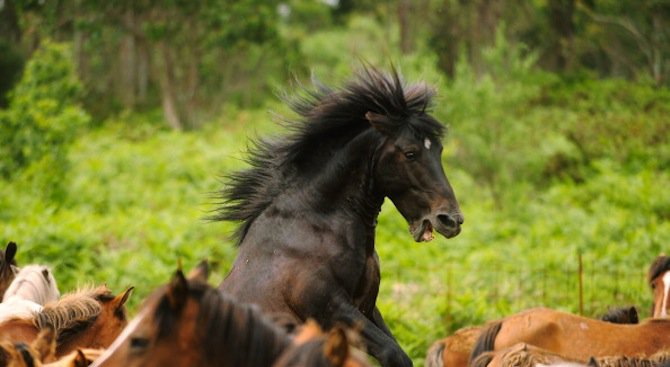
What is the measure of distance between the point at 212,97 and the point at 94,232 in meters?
32.7

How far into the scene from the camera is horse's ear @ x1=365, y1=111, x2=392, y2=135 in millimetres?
6371

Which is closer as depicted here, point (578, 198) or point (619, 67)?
point (578, 198)

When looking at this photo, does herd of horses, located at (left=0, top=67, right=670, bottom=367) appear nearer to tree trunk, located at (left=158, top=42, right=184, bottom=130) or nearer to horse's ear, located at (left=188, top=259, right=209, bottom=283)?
horse's ear, located at (left=188, top=259, right=209, bottom=283)

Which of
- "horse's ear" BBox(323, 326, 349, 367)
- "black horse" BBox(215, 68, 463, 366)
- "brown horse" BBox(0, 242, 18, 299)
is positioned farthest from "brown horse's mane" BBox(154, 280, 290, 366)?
"brown horse" BBox(0, 242, 18, 299)

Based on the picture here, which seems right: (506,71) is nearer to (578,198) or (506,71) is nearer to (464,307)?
(578,198)

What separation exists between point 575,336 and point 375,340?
2.93 meters

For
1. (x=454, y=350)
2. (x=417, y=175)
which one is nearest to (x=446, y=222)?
(x=417, y=175)

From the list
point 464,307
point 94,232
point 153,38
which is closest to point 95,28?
point 153,38

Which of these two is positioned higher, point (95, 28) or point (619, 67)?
point (95, 28)

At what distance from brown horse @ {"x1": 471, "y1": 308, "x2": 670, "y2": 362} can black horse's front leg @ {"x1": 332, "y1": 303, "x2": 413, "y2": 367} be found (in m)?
2.41

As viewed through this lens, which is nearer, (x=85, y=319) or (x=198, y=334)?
(x=198, y=334)

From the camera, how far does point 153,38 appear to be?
3934 cm

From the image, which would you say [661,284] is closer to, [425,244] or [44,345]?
[44,345]

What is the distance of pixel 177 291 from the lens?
11.8 ft
